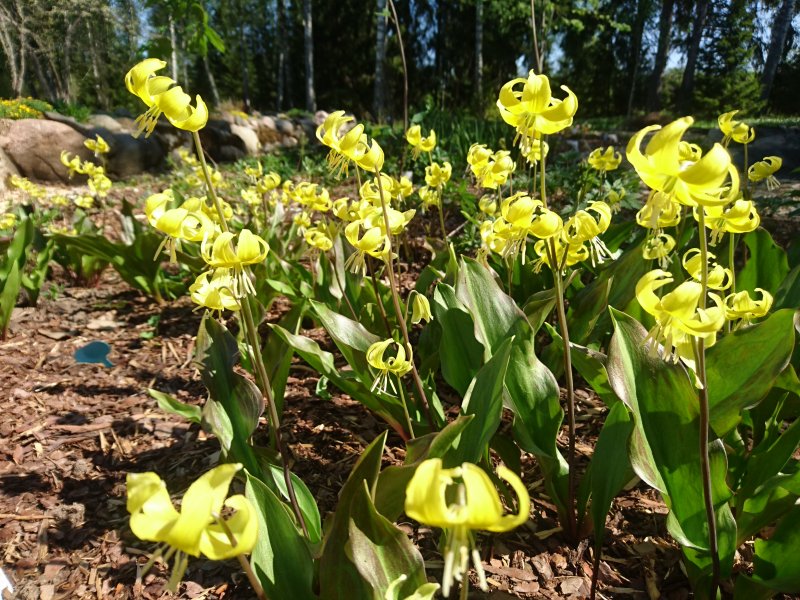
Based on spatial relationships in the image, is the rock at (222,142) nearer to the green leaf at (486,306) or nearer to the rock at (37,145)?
the rock at (37,145)

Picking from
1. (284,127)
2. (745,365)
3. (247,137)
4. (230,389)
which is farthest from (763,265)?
(284,127)

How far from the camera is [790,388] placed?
74.9 inches

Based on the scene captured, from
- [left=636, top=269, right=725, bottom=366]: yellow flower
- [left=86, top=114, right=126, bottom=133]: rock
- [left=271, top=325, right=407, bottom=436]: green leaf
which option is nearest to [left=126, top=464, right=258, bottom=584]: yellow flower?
[left=636, top=269, right=725, bottom=366]: yellow flower

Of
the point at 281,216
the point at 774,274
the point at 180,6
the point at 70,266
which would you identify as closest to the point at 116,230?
the point at 70,266

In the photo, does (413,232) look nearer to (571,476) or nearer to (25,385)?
(25,385)

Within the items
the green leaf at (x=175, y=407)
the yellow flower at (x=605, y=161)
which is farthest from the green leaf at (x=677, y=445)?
the yellow flower at (x=605, y=161)

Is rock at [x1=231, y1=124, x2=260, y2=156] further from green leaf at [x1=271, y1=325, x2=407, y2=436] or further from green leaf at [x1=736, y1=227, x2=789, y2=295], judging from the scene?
green leaf at [x1=736, y1=227, x2=789, y2=295]

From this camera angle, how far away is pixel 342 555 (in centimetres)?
129

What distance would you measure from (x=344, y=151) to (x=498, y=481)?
4.23 feet

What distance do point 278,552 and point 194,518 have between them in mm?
783

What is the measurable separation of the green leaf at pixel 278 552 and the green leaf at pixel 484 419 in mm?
450

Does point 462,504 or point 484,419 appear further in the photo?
point 484,419

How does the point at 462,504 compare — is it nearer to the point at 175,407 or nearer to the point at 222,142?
the point at 175,407

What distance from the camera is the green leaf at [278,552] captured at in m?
1.36
